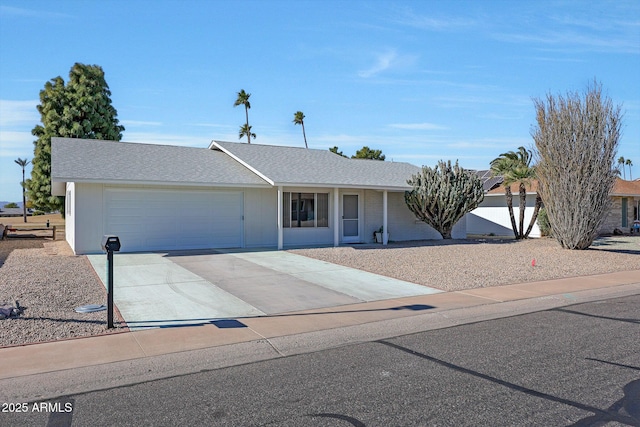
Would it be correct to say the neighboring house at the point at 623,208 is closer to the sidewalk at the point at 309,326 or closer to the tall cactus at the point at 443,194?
the tall cactus at the point at 443,194

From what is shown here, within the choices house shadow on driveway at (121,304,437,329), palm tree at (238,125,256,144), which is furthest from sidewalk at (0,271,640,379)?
palm tree at (238,125,256,144)

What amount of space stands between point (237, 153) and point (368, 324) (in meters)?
16.0

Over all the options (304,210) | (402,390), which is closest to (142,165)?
(304,210)

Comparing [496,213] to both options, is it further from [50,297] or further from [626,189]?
[50,297]

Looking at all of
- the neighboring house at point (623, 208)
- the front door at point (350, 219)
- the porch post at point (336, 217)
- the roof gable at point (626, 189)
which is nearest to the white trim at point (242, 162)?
the porch post at point (336, 217)

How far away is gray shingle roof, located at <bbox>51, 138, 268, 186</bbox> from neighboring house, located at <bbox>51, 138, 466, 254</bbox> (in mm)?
36

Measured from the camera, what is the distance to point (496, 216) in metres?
31.8

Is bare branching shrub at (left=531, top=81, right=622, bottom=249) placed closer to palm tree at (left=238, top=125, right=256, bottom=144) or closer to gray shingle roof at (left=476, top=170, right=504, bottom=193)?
gray shingle roof at (left=476, top=170, right=504, bottom=193)

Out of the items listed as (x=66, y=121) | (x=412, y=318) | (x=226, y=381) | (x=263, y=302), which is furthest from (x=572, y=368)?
(x=66, y=121)

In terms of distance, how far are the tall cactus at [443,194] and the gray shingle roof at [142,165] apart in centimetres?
708

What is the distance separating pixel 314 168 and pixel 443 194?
222 inches

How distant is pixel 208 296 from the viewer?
10.2m

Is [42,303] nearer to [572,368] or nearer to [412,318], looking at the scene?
[412,318]

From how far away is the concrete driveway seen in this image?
892 cm
